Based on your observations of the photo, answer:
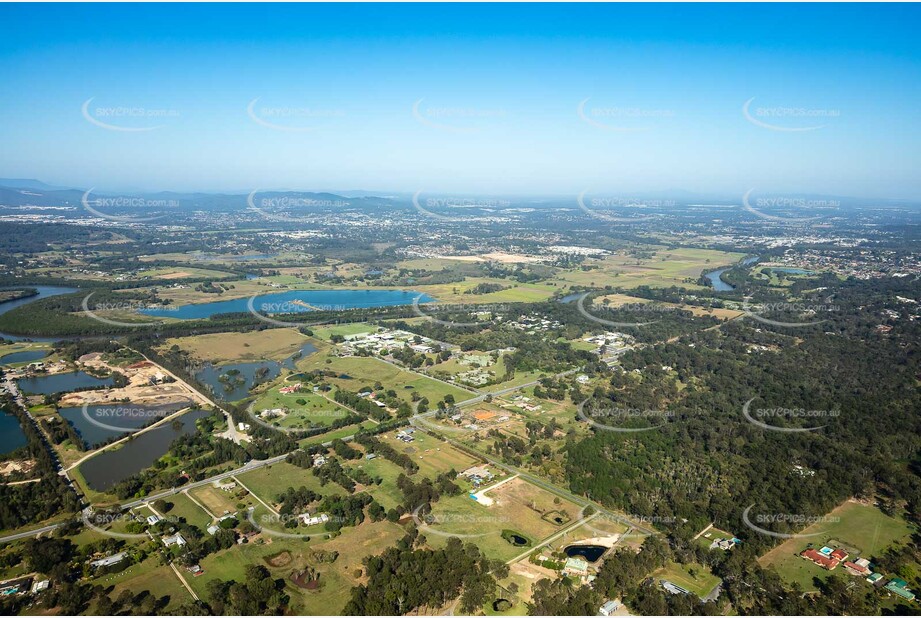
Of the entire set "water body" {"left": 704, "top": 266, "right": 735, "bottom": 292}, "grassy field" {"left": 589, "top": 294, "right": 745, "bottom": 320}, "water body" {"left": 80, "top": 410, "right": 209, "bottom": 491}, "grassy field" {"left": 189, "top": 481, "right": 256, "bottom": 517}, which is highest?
"water body" {"left": 704, "top": 266, "right": 735, "bottom": 292}

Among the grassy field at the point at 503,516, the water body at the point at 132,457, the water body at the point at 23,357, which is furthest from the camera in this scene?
the water body at the point at 23,357

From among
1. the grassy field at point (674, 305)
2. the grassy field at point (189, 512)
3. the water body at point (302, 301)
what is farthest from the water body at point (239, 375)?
the grassy field at point (674, 305)

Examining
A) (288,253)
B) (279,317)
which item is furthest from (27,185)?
(279,317)

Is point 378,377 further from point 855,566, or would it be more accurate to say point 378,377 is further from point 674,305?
point 674,305

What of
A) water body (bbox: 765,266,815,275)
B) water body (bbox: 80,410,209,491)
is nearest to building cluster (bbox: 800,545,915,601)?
water body (bbox: 80,410,209,491)

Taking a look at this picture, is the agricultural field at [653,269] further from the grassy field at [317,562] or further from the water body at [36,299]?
the water body at [36,299]

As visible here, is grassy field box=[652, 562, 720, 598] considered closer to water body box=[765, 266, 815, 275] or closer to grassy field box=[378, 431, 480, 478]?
grassy field box=[378, 431, 480, 478]
